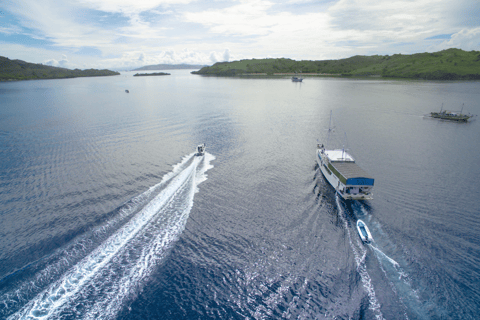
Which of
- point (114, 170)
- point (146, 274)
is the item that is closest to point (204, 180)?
point (114, 170)

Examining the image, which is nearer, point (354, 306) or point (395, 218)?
point (354, 306)

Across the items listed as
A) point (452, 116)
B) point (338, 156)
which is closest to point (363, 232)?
point (338, 156)

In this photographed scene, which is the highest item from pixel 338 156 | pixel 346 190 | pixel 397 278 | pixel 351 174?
pixel 338 156

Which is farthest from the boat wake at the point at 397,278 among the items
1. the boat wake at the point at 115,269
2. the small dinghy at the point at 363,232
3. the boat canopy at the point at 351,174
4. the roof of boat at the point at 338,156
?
the boat wake at the point at 115,269

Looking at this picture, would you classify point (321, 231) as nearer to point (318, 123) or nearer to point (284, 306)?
point (284, 306)

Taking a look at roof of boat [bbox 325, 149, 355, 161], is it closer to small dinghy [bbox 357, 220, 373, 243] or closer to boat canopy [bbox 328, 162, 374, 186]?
boat canopy [bbox 328, 162, 374, 186]

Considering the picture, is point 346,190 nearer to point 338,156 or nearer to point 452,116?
point 338,156

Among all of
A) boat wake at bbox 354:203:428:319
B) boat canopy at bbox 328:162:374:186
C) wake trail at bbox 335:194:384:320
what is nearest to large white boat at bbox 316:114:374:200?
boat canopy at bbox 328:162:374:186
